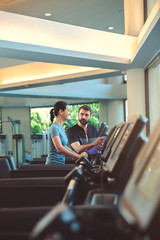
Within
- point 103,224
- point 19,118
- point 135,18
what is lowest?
point 103,224

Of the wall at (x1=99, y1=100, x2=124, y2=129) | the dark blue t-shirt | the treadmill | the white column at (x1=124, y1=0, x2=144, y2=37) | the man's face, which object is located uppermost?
the white column at (x1=124, y1=0, x2=144, y2=37)

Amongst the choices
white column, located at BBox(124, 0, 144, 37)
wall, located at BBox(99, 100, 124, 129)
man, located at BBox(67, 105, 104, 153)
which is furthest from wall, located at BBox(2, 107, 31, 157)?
man, located at BBox(67, 105, 104, 153)

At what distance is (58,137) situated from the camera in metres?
3.25

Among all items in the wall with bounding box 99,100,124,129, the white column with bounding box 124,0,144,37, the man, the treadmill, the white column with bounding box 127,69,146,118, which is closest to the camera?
the treadmill

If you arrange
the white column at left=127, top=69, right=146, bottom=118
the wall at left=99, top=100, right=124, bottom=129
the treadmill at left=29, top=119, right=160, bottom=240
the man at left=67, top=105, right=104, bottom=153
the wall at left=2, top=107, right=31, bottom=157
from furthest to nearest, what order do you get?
the wall at left=2, top=107, right=31, bottom=157 < the wall at left=99, top=100, right=124, bottom=129 < the white column at left=127, top=69, right=146, bottom=118 < the man at left=67, top=105, right=104, bottom=153 < the treadmill at left=29, top=119, right=160, bottom=240

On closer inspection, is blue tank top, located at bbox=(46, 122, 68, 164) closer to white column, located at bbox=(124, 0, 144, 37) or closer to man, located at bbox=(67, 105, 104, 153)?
man, located at bbox=(67, 105, 104, 153)

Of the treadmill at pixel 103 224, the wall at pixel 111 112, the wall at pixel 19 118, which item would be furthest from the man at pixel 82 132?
the wall at pixel 19 118

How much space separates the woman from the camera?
3228mm

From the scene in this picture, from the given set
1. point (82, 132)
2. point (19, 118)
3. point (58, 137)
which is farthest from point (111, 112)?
point (58, 137)

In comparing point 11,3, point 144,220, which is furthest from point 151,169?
point 11,3

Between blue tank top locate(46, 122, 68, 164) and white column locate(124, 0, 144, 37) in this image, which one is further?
white column locate(124, 0, 144, 37)

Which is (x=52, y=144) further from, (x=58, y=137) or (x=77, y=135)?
(x=77, y=135)

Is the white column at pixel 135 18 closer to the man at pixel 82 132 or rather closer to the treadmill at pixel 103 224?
the man at pixel 82 132

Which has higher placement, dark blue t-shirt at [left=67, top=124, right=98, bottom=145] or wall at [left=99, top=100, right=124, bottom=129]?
wall at [left=99, top=100, right=124, bottom=129]
